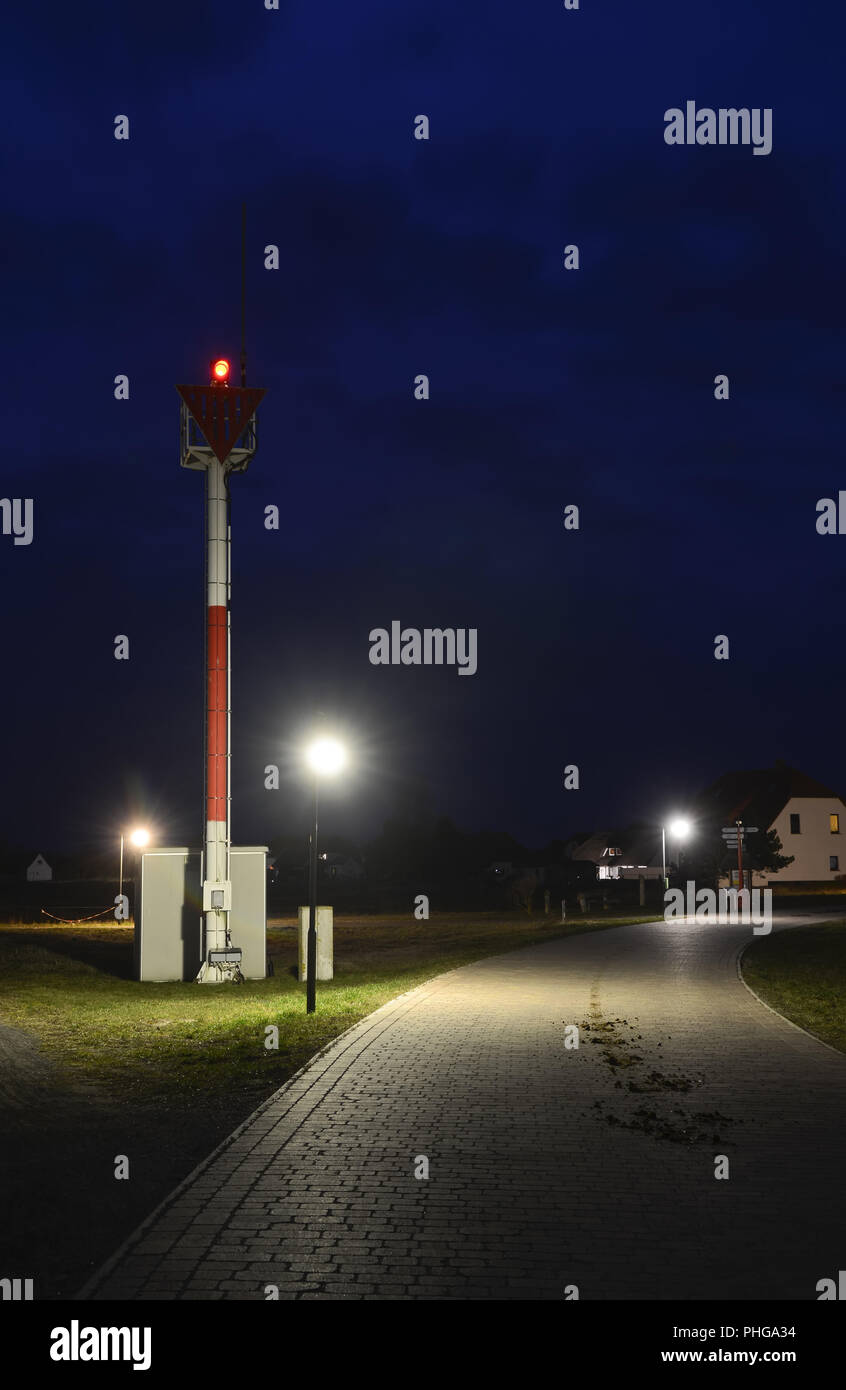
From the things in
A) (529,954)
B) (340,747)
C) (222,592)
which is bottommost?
(529,954)

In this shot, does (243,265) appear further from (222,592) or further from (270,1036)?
(270,1036)

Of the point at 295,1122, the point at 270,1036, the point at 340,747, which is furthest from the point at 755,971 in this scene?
the point at 295,1122

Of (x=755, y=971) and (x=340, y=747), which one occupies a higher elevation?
(x=340, y=747)

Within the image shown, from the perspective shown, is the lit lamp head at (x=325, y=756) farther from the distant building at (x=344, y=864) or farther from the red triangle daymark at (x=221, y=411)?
the distant building at (x=344, y=864)

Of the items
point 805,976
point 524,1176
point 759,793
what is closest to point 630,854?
point 759,793

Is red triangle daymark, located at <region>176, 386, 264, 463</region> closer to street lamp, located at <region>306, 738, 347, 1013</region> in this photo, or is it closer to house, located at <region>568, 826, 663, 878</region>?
street lamp, located at <region>306, 738, 347, 1013</region>

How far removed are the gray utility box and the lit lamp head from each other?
24.3 feet

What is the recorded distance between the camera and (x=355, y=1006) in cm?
1588

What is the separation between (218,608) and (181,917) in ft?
19.7

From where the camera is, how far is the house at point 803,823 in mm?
71688

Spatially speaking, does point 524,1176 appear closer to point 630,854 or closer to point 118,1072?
point 118,1072

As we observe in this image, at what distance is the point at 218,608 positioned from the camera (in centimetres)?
2269

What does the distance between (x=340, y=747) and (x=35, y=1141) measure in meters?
8.06

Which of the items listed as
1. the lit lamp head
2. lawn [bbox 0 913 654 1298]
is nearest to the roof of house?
lawn [bbox 0 913 654 1298]
